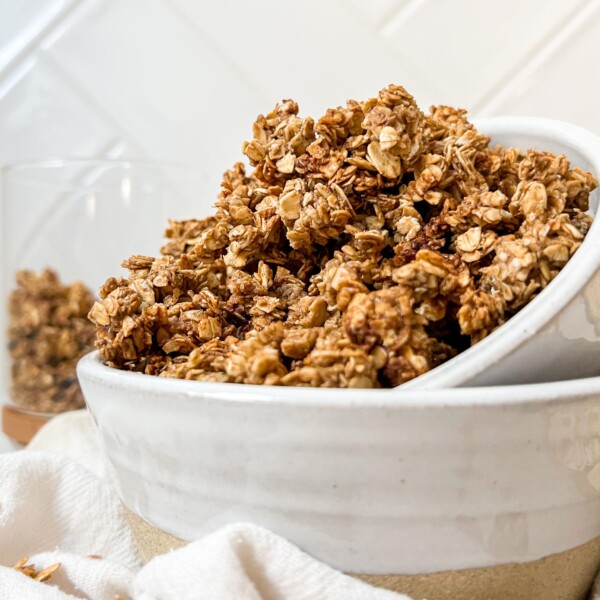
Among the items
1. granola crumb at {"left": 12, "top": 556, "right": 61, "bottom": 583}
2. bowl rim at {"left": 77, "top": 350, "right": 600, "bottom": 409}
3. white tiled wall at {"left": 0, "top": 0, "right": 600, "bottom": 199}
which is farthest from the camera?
white tiled wall at {"left": 0, "top": 0, "right": 600, "bottom": 199}

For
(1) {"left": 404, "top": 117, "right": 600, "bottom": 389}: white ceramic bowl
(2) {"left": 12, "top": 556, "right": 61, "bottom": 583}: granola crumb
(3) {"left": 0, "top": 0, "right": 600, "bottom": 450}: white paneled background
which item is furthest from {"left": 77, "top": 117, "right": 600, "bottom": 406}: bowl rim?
(3) {"left": 0, "top": 0, "right": 600, "bottom": 450}: white paneled background

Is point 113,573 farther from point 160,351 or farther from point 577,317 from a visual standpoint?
point 577,317

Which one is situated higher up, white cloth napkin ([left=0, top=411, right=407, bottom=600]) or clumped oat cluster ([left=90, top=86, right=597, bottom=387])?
clumped oat cluster ([left=90, top=86, right=597, bottom=387])

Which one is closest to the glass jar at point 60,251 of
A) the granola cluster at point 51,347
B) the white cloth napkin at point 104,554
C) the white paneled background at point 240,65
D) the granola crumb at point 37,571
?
the granola cluster at point 51,347

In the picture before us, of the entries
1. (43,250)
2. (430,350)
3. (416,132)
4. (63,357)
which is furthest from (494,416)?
(43,250)

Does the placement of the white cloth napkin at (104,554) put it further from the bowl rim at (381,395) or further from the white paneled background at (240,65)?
the white paneled background at (240,65)

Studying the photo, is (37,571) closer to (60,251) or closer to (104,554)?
(104,554)

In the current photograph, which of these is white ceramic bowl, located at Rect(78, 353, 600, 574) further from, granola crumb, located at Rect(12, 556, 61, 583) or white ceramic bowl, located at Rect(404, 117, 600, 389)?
granola crumb, located at Rect(12, 556, 61, 583)
